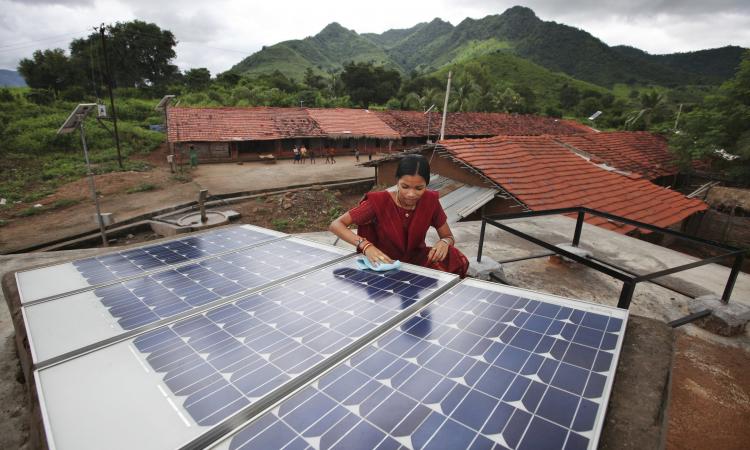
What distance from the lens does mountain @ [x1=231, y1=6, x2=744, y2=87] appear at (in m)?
88.1

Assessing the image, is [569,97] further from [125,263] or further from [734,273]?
[125,263]

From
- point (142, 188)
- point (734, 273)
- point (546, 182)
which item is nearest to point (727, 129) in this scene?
point (546, 182)

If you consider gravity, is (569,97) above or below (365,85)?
above

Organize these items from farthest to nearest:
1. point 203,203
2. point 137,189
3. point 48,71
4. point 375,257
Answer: point 48,71 < point 137,189 < point 203,203 < point 375,257

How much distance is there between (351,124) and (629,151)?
19699 millimetres

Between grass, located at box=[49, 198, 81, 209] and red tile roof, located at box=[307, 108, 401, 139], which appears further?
red tile roof, located at box=[307, 108, 401, 139]

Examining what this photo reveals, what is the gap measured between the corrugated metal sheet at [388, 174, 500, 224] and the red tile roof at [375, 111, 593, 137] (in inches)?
706

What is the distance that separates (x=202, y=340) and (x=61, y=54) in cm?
6081

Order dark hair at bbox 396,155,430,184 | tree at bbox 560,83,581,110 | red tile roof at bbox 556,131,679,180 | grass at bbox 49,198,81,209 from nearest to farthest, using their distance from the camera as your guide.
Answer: dark hair at bbox 396,155,430,184 < grass at bbox 49,198,81,209 < red tile roof at bbox 556,131,679,180 < tree at bbox 560,83,581,110

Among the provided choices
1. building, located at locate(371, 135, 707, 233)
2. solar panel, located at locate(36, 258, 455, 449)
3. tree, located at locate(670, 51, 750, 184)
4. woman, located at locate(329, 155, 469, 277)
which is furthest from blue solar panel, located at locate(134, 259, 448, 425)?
tree, located at locate(670, 51, 750, 184)

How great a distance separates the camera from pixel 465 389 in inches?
52.2

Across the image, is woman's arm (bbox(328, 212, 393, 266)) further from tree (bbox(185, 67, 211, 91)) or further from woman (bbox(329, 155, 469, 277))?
tree (bbox(185, 67, 211, 91))

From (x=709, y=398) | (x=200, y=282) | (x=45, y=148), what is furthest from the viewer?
(x=45, y=148)

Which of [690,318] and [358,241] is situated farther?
[690,318]
